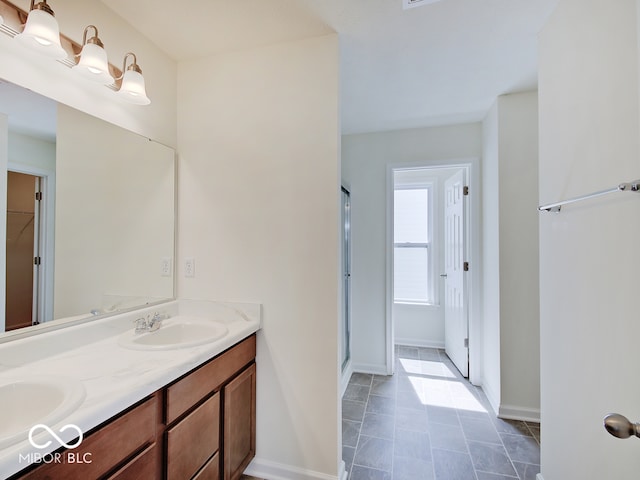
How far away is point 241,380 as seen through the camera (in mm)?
1505

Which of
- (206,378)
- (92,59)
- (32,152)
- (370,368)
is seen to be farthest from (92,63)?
(370,368)

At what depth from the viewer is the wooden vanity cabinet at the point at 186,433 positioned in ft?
2.65

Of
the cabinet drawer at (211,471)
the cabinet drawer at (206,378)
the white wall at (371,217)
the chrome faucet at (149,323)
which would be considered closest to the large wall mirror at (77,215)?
the chrome faucet at (149,323)

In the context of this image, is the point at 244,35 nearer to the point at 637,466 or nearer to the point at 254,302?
the point at 254,302

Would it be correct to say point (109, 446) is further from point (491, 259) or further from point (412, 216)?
point (412, 216)

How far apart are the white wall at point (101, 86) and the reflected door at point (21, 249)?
1.31 feet

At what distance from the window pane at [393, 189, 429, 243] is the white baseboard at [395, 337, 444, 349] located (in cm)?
128

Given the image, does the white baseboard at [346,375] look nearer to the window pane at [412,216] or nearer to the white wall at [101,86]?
the window pane at [412,216]

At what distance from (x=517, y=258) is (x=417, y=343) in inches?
75.8

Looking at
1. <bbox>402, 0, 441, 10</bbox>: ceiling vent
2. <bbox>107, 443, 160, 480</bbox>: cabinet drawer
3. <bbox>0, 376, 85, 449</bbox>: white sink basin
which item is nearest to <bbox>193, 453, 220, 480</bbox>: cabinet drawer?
<bbox>107, 443, 160, 480</bbox>: cabinet drawer

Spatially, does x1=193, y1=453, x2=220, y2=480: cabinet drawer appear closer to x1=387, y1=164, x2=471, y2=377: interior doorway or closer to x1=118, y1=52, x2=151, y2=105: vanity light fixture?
x1=118, y1=52, x2=151, y2=105: vanity light fixture

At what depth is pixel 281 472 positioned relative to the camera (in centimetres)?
160

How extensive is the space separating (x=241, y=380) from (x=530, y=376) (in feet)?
6.97

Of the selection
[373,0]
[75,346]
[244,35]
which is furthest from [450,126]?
[75,346]
